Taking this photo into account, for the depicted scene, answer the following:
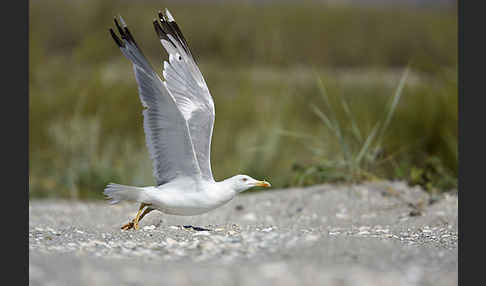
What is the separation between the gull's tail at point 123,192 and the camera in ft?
11.2

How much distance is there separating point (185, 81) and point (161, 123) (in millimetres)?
701

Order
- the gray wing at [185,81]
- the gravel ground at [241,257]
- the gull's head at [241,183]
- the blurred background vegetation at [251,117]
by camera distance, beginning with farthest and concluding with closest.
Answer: the blurred background vegetation at [251,117], the gray wing at [185,81], the gull's head at [241,183], the gravel ground at [241,257]

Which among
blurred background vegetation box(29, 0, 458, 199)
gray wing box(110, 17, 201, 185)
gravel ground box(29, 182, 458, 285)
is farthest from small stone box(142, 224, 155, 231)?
blurred background vegetation box(29, 0, 458, 199)

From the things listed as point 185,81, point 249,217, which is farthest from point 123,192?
point 249,217

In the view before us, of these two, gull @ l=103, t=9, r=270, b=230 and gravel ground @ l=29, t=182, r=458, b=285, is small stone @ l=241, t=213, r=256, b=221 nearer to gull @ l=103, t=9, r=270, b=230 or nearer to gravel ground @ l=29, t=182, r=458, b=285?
gravel ground @ l=29, t=182, r=458, b=285

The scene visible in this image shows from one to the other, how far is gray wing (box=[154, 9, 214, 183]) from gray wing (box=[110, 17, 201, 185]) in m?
0.35

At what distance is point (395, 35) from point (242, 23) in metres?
4.67

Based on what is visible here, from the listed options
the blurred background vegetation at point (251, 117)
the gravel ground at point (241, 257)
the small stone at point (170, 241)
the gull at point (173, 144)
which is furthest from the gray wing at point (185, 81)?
the blurred background vegetation at point (251, 117)

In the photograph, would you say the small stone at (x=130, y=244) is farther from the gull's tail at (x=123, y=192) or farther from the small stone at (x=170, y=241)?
the gull's tail at (x=123, y=192)

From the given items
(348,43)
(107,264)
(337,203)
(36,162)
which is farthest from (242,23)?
(107,264)

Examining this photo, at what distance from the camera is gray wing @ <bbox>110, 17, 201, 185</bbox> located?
10.6ft

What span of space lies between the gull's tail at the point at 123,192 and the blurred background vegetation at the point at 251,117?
2095 mm

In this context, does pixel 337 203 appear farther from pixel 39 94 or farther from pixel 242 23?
pixel 242 23

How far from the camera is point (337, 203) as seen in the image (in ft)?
17.7
